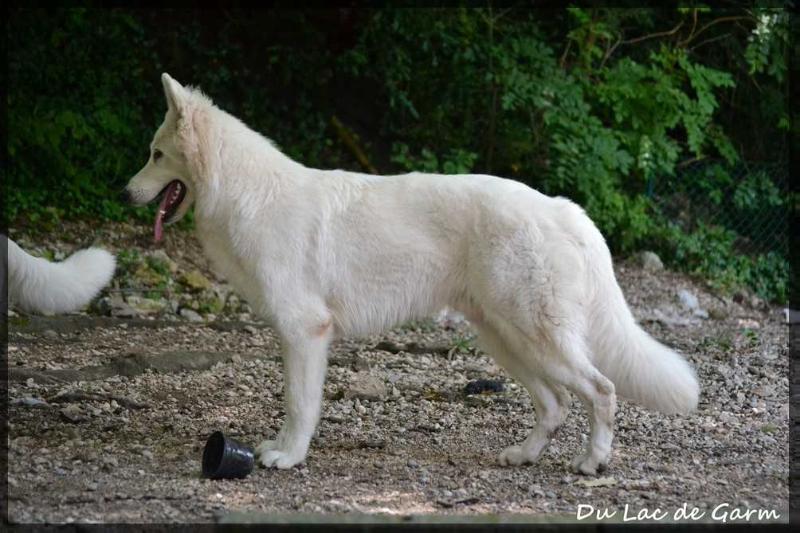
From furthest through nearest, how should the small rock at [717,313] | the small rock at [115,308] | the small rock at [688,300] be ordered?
1. the small rock at [688,300]
2. the small rock at [717,313]
3. the small rock at [115,308]

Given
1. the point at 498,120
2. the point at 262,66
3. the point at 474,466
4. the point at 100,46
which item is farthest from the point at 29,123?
the point at 474,466

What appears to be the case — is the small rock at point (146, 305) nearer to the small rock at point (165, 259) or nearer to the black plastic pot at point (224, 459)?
the small rock at point (165, 259)

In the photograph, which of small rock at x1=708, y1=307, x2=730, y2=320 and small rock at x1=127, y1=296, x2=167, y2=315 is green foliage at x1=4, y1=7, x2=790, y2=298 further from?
small rock at x1=127, y1=296, x2=167, y2=315

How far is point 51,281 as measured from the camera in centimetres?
484

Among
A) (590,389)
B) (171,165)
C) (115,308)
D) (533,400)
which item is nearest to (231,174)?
(171,165)

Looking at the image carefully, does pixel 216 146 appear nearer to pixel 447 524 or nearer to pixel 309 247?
pixel 309 247

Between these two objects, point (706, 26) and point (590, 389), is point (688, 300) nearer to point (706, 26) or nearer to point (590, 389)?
point (706, 26)

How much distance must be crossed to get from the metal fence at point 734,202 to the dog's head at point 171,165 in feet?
26.3

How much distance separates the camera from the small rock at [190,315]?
332 inches

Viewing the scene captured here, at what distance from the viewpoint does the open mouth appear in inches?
209

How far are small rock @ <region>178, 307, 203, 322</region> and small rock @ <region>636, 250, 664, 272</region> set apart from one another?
17.8 ft

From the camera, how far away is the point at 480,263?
189 inches

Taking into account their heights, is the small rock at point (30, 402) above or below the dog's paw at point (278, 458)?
below

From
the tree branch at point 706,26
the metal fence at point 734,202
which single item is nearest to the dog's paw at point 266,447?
the metal fence at point 734,202
